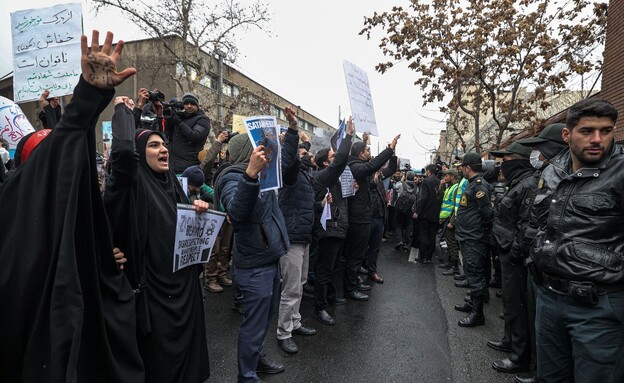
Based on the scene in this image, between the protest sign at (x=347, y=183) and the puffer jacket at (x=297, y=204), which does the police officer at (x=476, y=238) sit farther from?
the puffer jacket at (x=297, y=204)

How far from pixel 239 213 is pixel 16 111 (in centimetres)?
380

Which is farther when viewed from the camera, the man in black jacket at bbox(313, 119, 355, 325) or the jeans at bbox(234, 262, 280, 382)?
the man in black jacket at bbox(313, 119, 355, 325)

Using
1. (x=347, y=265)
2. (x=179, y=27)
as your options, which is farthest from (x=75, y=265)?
(x=179, y=27)

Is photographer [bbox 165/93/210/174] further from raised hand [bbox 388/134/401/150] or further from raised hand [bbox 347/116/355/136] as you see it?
raised hand [bbox 388/134/401/150]

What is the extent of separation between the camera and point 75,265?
59.3 inches

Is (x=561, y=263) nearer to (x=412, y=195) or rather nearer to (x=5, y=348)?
(x=5, y=348)

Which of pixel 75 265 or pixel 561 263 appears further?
pixel 561 263

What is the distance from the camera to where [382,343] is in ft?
12.7

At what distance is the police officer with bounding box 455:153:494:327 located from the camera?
14.4ft

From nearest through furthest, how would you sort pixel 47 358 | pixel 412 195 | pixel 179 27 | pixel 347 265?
pixel 47 358 → pixel 347 265 → pixel 412 195 → pixel 179 27

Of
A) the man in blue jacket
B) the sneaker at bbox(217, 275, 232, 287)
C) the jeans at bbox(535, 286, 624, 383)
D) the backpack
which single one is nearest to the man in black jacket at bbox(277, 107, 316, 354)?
the man in blue jacket

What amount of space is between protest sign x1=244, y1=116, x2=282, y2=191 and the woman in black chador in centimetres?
57

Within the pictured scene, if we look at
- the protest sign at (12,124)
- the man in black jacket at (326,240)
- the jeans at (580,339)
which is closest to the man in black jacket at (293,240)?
the man in black jacket at (326,240)

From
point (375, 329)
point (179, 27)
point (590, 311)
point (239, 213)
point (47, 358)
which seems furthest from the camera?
point (179, 27)
